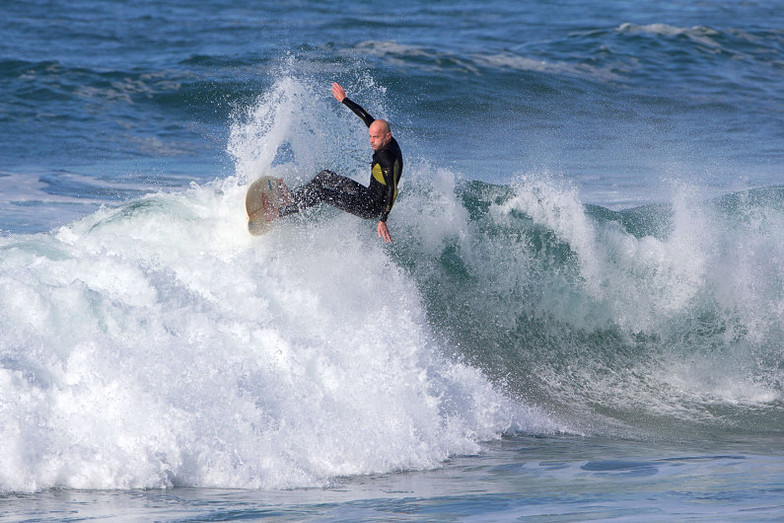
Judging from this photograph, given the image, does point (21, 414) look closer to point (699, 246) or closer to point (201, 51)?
point (699, 246)

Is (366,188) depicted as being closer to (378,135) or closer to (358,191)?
(358,191)

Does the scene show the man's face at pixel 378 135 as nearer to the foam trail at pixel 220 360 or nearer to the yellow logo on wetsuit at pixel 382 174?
the yellow logo on wetsuit at pixel 382 174

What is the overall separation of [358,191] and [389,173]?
15.8 inches

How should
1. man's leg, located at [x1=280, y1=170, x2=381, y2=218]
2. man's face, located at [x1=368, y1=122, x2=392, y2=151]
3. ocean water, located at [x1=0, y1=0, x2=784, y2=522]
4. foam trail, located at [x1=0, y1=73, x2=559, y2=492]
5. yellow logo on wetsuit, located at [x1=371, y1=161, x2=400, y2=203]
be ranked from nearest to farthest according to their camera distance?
ocean water, located at [x1=0, y1=0, x2=784, y2=522] < foam trail, located at [x1=0, y1=73, x2=559, y2=492] < man's face, located at [x1=368, y1=122, x2=392, y2=151] < yellow logo on wetsuit, located at [x1=371, y1=161, x2=400, y2=203] < man's leg, located at [x1=280, y1=170, x2=381, y2=218]

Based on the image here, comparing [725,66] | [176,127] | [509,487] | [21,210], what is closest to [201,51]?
[176,127]

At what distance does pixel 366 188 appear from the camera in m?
8.02

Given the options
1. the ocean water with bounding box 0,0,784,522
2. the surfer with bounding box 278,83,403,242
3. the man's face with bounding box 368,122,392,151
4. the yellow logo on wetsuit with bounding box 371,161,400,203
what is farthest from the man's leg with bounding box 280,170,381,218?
the ocean water with bounding box 0,0,784,522

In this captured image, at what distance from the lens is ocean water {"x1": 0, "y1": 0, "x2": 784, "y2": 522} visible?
19.5 feet

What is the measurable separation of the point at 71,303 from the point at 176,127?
11229 millimetres

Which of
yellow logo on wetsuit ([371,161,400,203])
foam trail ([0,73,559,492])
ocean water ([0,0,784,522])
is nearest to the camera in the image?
ocean water ([0,0,784,522])

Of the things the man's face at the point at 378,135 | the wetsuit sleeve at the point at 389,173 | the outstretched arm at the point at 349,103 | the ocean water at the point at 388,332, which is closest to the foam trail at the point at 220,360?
the ocean water at the point at 388,332

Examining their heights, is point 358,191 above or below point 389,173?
below

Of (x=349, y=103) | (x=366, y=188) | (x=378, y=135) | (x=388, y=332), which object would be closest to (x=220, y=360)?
(x=388, y=332)

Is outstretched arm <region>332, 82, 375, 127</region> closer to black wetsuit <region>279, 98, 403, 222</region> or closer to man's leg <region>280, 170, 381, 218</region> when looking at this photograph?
black wetsuit <region>279, 98, 403, 222</region>
